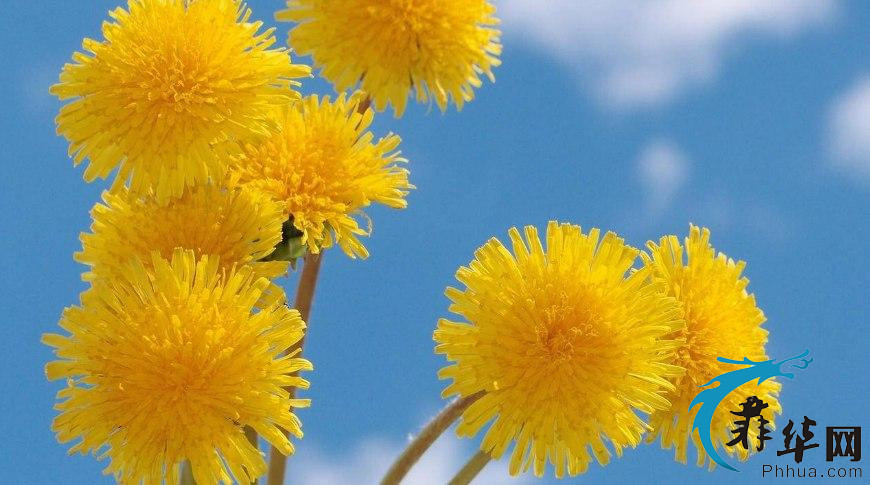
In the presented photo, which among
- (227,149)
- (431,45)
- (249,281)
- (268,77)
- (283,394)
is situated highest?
(431,45)

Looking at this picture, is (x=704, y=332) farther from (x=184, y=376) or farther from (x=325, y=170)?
(x=184, y=376)

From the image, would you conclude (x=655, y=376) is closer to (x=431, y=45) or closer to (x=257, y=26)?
(x=431, y=45)

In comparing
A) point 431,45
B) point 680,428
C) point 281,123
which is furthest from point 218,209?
point 680,428

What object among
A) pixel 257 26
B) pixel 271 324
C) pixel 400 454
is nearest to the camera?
pixel 271 324

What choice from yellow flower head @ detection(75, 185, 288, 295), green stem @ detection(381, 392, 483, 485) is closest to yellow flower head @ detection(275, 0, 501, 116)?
yellow flower head @ detection(75, 185, 288, 295)

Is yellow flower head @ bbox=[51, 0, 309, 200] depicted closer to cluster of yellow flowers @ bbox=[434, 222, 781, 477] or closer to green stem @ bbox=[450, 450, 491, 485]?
cluster of yellow flowers @ bbox=[434, 222, 781, 477]

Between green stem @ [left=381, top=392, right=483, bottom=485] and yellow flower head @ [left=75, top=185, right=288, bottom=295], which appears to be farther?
green stem @ [left=381, top=392, right=483, bottom=485]

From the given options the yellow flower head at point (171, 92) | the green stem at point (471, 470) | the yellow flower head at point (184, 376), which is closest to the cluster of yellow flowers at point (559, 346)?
the green stem at point (471, 470)
